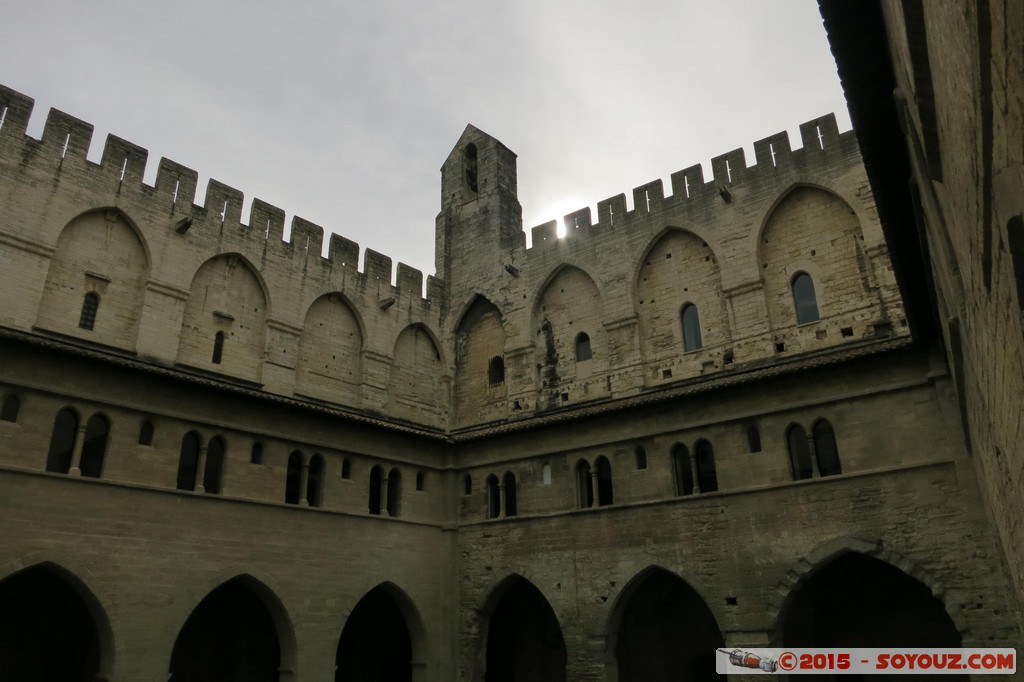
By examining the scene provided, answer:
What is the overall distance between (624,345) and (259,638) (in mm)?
10888

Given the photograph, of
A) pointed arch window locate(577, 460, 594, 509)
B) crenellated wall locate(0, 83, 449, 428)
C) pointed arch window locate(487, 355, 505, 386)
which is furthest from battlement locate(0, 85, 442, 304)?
pointed arch window locate(577, 460, 594, 509)

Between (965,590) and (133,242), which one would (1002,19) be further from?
(133,242)

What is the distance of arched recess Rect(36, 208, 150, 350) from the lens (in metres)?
14.4

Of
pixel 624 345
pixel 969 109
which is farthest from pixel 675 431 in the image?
pixel 969 109

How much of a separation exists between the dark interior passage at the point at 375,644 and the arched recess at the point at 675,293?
9141 millimetres

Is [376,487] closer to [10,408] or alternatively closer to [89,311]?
[89,311]

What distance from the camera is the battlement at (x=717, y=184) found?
16.6m

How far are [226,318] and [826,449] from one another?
511 inches

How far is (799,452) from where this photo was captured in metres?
15.1

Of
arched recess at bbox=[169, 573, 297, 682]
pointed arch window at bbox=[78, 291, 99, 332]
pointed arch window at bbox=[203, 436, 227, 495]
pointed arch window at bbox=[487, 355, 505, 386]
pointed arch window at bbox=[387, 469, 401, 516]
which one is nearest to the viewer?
pointed arch window at bbox=[78, 291, 99, 332]

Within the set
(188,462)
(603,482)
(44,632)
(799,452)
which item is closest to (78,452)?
(188,462)

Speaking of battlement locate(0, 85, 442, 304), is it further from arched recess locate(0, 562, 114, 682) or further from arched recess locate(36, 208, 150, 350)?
arched recess locate(0, 562, 114, 682)

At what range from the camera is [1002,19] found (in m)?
2.59

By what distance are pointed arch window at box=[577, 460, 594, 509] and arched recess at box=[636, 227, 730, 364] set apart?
9.58ft
